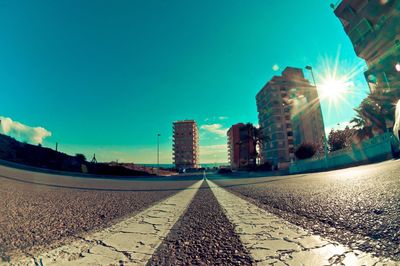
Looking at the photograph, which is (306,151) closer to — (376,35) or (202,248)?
(376,35)

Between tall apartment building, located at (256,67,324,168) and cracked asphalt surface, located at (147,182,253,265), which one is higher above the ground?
tall apartment building, located at (256,67,324,168)

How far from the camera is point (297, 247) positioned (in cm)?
88

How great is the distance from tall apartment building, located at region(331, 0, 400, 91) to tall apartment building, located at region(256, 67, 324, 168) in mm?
27051

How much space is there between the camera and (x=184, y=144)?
11031cm

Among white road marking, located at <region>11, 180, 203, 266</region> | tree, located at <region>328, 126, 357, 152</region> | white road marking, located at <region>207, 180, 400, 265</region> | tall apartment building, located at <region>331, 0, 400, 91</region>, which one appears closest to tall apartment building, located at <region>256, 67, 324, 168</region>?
tree, located at <region>328, 126, 357, 152</region>

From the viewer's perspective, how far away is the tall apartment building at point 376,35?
2802 centimetres

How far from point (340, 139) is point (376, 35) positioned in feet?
62.4

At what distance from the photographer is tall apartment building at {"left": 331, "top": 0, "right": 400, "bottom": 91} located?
28016mm

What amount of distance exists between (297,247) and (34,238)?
161cm

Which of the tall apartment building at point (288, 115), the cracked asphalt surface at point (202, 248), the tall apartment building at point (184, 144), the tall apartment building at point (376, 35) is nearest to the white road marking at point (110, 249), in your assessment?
the cracked asphalt surface at point (202, 248)

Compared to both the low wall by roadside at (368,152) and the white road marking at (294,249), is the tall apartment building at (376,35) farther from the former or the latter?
the white road marking at (294,249)

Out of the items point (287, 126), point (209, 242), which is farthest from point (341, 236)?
point (287, 126)

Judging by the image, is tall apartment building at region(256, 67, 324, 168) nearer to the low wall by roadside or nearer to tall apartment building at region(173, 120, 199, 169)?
the low wall by roadside

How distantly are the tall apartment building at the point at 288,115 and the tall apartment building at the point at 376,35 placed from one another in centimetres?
2705
